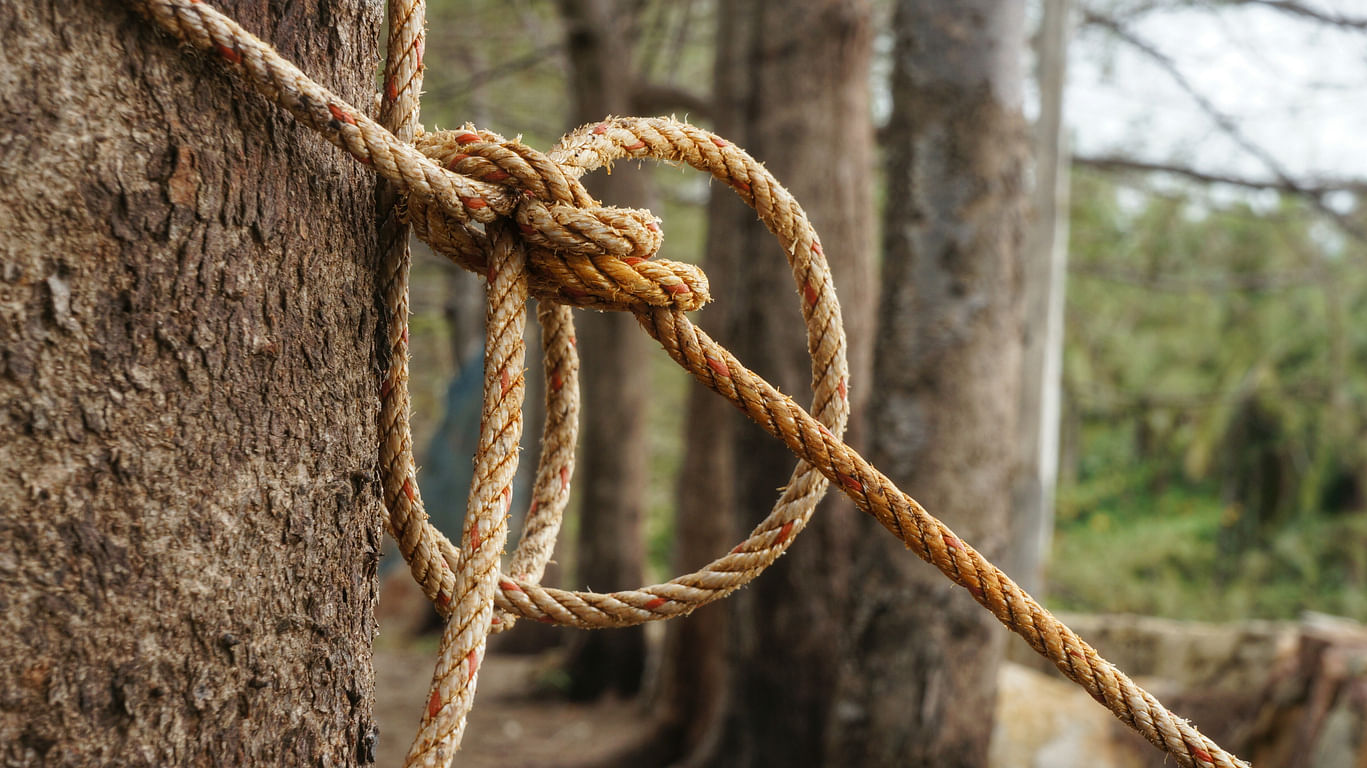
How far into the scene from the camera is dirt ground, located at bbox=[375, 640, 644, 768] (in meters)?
4.82

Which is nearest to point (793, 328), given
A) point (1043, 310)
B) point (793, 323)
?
point (793, 323)

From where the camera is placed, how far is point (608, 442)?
5.76 metres

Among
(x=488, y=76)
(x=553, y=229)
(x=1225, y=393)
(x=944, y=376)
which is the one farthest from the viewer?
(x=1225, y=393)

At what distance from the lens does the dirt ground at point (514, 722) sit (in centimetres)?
482

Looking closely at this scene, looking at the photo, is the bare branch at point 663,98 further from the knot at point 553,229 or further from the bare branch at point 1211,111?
the knot at point 553,229

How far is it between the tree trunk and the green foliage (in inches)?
79.9

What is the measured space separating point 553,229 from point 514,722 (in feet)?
16.6

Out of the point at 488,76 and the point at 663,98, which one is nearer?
the point at 488,76

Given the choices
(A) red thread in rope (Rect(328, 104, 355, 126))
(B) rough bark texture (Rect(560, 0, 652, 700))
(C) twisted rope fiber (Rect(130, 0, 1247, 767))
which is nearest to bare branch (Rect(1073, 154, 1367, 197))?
(B) rough bark texture (Rect(560, 0, 652, 700))

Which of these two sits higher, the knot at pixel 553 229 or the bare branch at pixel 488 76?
the bare branch at pixel 488 76

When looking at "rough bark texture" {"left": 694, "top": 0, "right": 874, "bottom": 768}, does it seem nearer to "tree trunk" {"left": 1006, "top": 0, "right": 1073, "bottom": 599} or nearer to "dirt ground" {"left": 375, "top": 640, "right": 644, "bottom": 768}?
"tree trunk" {"left": 1006, "top": 0, "right": 1073, "bottom": 599}

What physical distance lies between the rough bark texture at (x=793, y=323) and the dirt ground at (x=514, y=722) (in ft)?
3.95

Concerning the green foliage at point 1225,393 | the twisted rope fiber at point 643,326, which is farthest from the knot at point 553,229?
the green foliage at point 1225,393

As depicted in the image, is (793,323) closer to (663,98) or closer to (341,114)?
(663,98)
